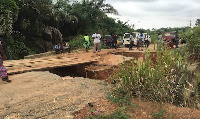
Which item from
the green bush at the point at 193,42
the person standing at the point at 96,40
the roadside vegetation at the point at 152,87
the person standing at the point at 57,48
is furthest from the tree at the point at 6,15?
the green bush at the point at 193,42

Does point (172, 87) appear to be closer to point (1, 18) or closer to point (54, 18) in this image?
point (1, 18)

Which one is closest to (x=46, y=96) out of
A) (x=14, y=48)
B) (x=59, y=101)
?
(x=59, y=101)

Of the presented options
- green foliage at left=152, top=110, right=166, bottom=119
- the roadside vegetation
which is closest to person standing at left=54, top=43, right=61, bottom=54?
the roadside vegetation

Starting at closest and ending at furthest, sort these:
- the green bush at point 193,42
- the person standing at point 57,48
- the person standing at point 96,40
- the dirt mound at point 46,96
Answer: the dirt mound at point 46,96 → the green bush at point 193,42 → the person standing at point 96,40 → the person standing at point 57,48

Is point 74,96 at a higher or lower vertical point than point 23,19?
lower

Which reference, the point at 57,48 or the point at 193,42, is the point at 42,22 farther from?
the point at 193,42

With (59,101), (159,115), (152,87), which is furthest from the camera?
(152,87)

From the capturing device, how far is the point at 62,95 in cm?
362

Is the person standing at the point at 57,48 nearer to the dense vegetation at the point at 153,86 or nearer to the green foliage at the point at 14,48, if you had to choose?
the green foliage at the point at 14,48

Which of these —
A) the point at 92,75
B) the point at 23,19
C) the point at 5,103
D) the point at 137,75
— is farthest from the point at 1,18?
the point at 137,75

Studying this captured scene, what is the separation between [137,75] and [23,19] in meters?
10.6

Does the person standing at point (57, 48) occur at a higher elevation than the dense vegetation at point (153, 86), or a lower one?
higher

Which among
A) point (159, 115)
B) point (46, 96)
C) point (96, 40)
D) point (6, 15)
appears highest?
point (6, 15)

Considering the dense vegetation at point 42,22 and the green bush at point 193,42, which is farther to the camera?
the dense vegetation at point 42,22
